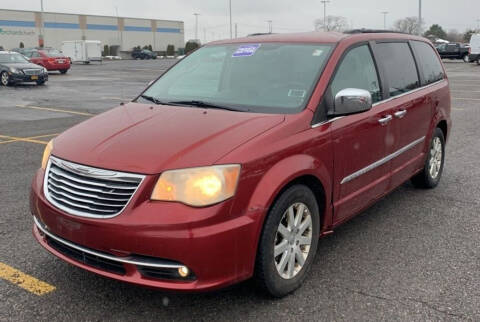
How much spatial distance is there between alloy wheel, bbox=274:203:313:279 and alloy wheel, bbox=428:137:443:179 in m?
2.78

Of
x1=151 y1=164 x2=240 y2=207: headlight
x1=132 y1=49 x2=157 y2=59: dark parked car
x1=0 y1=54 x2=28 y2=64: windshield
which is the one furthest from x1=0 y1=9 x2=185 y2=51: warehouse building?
x1=151 y1=164 x2=240 y2=207: headlight

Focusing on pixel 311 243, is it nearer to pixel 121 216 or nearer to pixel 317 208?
pixel 317 208

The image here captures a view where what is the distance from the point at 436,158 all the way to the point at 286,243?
3258 mm

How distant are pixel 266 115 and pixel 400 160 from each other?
72.7 inches

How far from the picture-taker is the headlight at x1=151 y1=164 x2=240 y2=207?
283 centimetres

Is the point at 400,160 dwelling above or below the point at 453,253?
above

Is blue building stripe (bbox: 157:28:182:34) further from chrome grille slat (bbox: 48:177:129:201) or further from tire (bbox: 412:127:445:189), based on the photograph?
chrome grille slat (bbox: 48:177:129:201)

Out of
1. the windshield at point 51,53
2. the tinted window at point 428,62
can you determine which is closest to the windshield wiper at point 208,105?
the tinted window at point 428,62

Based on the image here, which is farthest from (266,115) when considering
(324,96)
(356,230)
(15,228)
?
(15,228)

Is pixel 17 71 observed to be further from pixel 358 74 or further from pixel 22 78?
pixel 358 74

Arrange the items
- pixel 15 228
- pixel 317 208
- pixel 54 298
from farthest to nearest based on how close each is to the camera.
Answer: pixel 15 228
pixel 317 208
pixel 54 298

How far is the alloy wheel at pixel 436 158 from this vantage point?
569 centimetres

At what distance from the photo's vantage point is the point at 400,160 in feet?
15.5

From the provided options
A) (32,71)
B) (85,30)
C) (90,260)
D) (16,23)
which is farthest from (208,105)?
(85,30)
